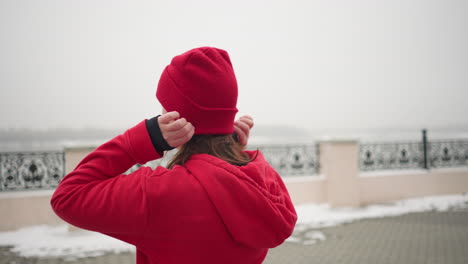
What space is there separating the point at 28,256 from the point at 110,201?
15.5 feet

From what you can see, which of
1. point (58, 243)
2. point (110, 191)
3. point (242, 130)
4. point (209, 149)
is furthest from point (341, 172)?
point (110, 191)

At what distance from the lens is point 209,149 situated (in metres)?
1.09

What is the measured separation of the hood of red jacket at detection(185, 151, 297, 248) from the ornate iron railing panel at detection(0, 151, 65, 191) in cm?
564

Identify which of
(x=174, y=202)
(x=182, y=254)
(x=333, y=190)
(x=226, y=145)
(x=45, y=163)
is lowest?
(x=333, y=190)

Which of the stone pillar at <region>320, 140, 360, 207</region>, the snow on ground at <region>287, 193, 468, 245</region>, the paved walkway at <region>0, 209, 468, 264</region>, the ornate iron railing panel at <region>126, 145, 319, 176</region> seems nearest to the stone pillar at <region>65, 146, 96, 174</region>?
the paved walkway at <region>0, 209, 468, 264</region>

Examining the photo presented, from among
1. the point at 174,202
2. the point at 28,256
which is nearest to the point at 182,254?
the point at 174,202

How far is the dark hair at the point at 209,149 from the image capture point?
1087 millimetres

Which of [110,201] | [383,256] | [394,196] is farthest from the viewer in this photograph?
[394,196]

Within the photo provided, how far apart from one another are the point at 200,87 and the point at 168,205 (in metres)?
0.34

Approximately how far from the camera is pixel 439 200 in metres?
7.58

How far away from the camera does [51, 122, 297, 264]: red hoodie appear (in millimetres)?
871

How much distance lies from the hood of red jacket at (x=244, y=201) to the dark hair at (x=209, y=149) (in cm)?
Answer: 6

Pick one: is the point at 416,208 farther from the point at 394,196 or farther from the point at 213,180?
the point at 213,180

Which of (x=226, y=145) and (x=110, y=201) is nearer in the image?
(x=110, y=201)
